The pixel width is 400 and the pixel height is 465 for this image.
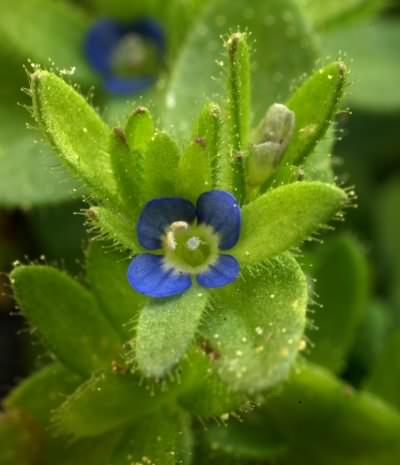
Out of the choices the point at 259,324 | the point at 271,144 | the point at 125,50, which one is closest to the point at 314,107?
the point at 271,144

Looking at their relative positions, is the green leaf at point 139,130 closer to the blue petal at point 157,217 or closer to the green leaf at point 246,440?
the blue petal at point 157,217

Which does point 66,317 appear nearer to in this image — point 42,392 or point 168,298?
point 42,392

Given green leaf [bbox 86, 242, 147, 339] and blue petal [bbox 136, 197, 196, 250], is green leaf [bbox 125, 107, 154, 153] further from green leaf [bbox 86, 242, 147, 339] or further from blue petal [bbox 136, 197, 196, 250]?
green leaf [bbox 86, 242, 147, 339]

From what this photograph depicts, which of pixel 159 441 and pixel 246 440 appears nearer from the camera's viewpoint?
pixel 159 441

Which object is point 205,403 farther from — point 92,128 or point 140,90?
point 140,90

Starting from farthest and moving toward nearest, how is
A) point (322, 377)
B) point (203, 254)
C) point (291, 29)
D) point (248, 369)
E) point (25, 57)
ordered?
point (25, 57) < point (291, 29) < point (322, 377) < point (203, 254) < point (248, 369)

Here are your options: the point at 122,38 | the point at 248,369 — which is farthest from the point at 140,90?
the point at 248,369
